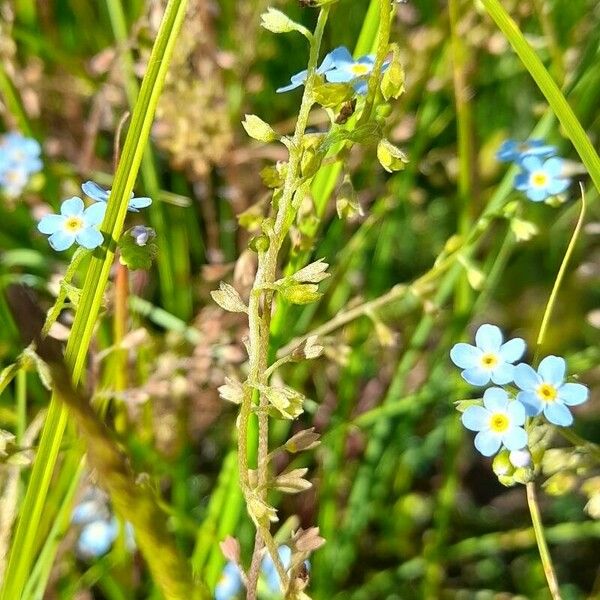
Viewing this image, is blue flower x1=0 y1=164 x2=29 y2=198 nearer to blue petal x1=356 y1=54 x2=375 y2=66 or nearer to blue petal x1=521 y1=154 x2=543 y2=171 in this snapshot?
blue petal x1=356 y1=54 x2=375 y2=66

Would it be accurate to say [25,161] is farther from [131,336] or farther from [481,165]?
[481,165]

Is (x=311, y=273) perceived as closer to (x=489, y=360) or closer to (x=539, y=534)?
(x=489, y=360)

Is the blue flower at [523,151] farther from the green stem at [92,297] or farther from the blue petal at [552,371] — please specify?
the green stem at [92,297]

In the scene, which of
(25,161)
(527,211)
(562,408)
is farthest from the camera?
(527,211)

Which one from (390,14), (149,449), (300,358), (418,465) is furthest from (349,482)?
(390,14)

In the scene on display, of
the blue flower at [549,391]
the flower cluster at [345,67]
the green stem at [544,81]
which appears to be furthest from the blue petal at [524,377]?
the flower cluster at [345,67]

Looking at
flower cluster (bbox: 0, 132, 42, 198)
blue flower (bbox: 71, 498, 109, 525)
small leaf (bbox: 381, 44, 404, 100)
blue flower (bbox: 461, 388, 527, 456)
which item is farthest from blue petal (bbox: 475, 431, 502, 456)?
flower cluster (bbox: 0, 132, 42, 198)

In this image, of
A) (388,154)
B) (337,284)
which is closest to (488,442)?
(388,154)
